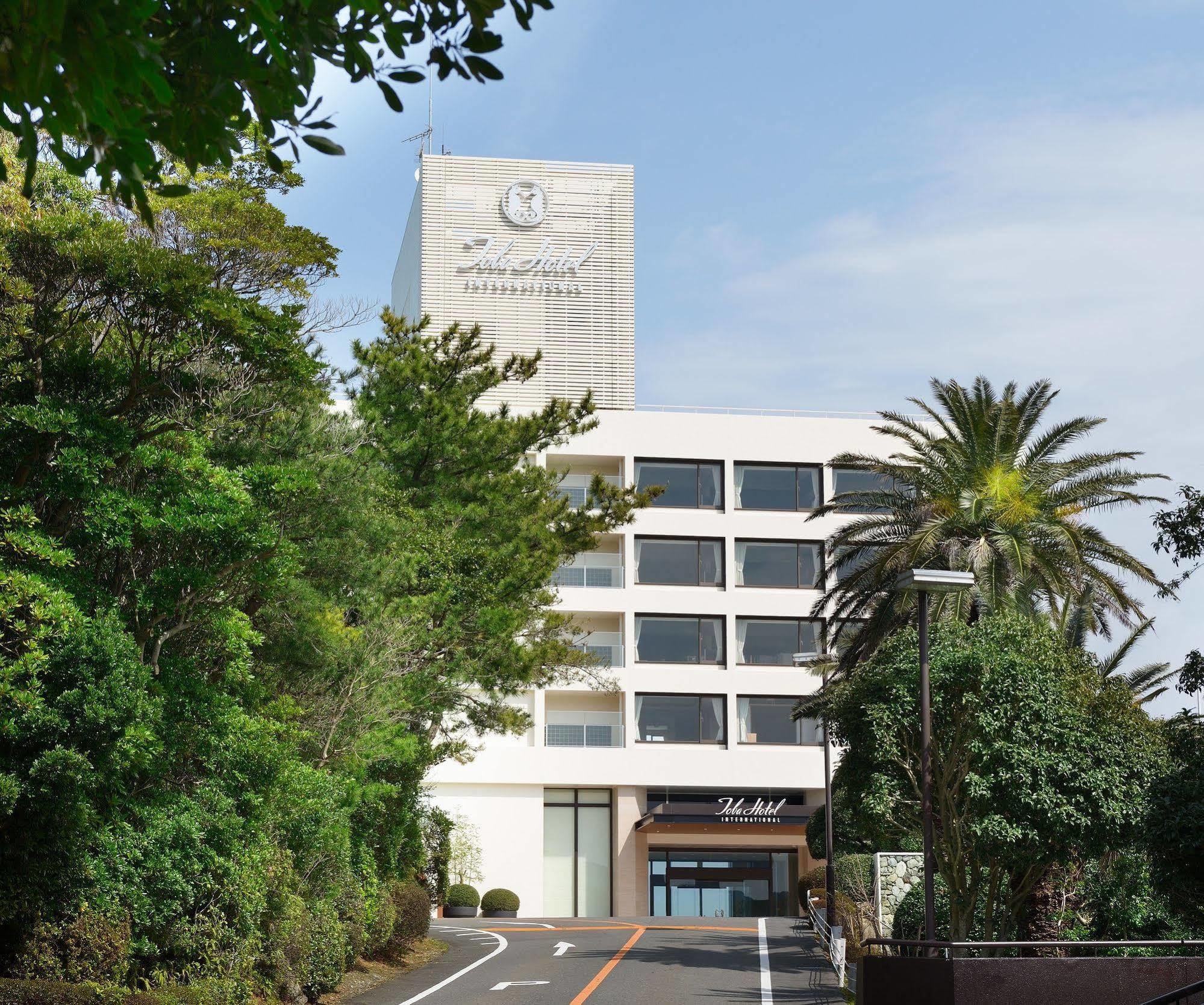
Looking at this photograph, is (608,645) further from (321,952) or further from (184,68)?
(184,68)

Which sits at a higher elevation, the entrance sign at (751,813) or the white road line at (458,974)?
the entrance sign at (751,813)

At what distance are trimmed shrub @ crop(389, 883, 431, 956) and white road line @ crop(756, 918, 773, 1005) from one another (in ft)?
20.8

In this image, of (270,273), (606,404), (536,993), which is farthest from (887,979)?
(606,404)

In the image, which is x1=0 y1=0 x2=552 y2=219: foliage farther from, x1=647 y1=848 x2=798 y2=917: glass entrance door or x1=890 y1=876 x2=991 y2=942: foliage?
x1=647 y1=848 x2=798 y2=917: glass entrance door

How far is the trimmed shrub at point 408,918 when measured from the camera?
25.2 metres

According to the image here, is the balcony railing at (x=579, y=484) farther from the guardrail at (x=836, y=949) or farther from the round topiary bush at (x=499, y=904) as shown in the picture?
the guardrail at (x=836, y=949)

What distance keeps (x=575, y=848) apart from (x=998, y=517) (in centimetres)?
3001

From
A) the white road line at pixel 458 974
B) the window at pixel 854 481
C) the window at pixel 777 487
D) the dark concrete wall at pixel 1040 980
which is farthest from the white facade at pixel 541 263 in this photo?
the dark concrete wall at pixel 1040 980

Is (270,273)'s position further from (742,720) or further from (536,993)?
(742,720)

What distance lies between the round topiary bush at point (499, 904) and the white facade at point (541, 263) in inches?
805

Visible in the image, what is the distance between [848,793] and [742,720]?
90.3 ft

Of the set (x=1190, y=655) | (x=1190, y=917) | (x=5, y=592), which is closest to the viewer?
(x=5, y=592)

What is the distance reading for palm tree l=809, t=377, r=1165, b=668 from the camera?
27.8m

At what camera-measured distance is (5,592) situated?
13055 mm
